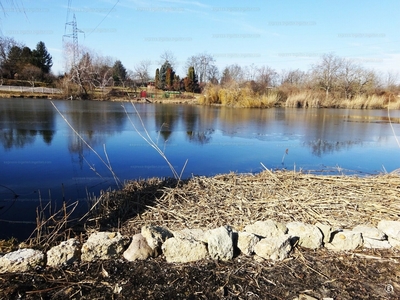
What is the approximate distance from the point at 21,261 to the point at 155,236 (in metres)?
0.85

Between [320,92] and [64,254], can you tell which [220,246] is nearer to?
[64,254]

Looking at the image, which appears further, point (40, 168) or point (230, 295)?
point (40, 168)

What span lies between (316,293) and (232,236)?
64 cm

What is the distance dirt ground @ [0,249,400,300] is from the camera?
1607 mm

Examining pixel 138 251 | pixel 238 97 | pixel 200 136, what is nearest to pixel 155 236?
pixel 138 251

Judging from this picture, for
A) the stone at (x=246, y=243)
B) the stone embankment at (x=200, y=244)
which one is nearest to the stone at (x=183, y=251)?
the stone embankment at (x=200, y=244)

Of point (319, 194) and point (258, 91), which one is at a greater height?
point (258, 91)

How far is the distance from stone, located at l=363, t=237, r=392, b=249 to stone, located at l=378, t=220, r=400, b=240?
0.32ft

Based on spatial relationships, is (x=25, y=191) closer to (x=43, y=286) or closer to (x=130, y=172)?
(x=130, y=172)

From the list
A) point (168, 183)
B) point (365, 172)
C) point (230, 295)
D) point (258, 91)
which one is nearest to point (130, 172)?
point (168, 183)

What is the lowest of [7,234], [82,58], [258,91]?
[7,234]

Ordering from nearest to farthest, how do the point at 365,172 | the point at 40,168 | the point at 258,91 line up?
the point at 40,168 < the point at 365,172 < the point at 258,91

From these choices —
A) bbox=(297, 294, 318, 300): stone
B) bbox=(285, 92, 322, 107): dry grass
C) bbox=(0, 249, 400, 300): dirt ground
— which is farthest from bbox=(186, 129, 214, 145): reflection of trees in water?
bbox=(285, 92, 322, 107): dry grass

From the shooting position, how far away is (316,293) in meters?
1.65
